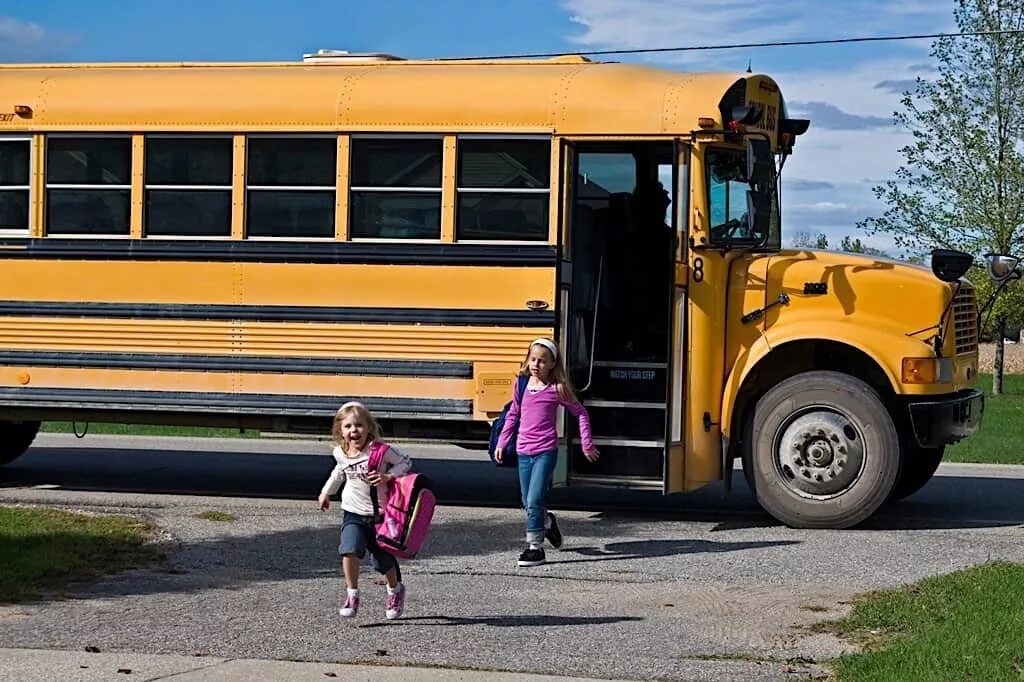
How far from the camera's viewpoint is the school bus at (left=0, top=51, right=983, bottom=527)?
10359mm

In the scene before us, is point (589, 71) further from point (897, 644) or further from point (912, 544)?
point (897, 644)

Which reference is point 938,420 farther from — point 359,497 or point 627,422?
point 359,497

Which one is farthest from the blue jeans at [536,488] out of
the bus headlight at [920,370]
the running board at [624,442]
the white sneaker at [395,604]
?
the bus headlight at [920,370]

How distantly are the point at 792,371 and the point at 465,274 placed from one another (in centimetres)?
219

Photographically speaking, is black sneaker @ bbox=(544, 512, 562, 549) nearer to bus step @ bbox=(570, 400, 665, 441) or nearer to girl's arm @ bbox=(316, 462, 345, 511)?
bus step @ bbox=(570, 400, 665, 441)

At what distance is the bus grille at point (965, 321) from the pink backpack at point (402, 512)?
441cm

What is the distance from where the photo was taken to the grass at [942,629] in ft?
20.2

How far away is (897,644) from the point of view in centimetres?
669

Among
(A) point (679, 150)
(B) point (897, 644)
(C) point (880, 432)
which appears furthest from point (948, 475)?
(B) point (897, 644)

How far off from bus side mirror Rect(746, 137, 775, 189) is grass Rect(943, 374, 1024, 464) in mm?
5872

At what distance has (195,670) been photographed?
6301 millimetres

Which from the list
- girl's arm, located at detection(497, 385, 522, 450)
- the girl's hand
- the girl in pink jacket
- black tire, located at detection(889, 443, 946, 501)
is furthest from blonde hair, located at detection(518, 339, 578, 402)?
black tire, located at detection(889, 443, 946, 501)

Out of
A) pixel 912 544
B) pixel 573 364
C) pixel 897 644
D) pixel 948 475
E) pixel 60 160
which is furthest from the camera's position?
pixel 948 475

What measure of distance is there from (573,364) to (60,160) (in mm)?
3815
